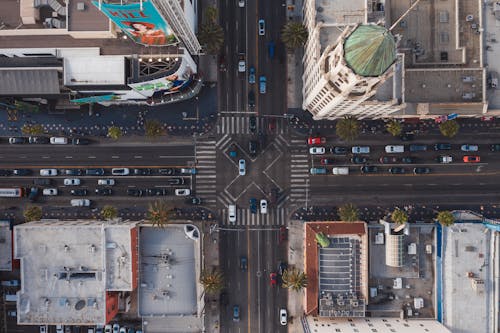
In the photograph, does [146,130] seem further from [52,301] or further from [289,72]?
[52,301]

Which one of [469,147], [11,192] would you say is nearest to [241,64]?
[469,147]

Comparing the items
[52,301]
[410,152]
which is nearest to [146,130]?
[52,301]

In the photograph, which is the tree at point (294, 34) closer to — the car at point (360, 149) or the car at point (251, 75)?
the car at point (251, 75)

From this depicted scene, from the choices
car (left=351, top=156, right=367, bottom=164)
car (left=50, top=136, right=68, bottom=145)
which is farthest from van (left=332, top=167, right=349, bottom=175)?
car (left=50, top=136, right=68, bottom=145)

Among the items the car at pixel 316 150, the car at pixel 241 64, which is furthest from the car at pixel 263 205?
the car at pixel 241 64

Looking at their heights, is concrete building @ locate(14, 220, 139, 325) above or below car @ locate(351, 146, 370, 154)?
below

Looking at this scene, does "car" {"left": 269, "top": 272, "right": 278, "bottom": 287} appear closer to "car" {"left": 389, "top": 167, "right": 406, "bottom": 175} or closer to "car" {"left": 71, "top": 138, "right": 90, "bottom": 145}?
"car" {"left": 389, "top": 167, "right": 406, "bottom": 175}
